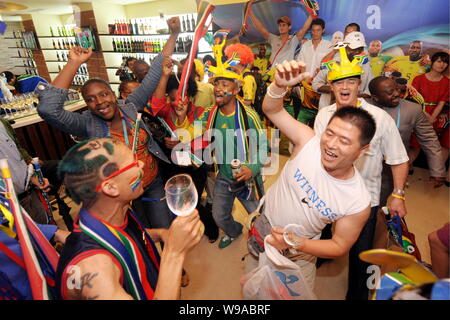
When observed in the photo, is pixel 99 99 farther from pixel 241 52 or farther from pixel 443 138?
pixel 443 138

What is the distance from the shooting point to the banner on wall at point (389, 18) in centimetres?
345

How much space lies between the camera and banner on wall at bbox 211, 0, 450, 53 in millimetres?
3453

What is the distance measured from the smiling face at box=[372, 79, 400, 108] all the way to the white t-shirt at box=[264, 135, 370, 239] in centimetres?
111

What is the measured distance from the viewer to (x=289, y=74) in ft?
4.53

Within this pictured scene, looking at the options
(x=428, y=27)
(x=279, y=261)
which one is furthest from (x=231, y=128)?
(x=428, y=27)

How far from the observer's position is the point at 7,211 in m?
1.10

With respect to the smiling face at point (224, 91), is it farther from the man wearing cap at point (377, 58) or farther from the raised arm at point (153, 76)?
the man wearing cap at point (377, 58)

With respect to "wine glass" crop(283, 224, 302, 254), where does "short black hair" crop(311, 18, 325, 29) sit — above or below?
above

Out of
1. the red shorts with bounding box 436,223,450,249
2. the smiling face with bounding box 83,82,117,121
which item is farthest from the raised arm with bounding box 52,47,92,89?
the red shorts with bounding box 436,223,450,249

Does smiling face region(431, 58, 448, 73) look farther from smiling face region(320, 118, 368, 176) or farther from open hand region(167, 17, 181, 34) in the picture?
open hand region(167, 17, 181, 34)

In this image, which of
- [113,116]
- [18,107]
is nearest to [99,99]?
[113,116]

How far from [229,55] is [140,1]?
5.31m

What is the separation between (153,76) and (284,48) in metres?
3.71
